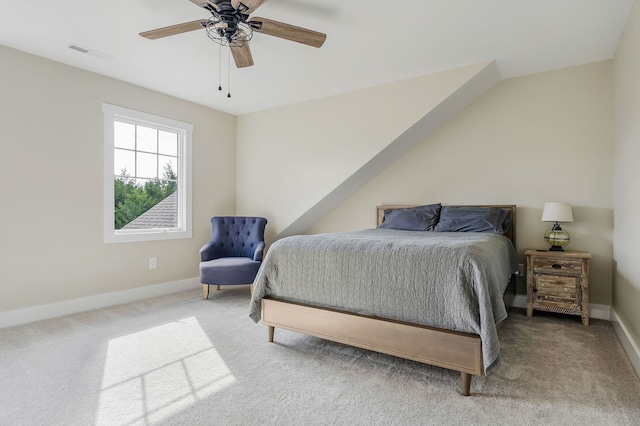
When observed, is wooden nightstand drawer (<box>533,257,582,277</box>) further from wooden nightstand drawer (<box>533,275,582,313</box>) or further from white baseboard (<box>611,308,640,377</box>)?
white baseboard (<box>611,308,640,377</box>)

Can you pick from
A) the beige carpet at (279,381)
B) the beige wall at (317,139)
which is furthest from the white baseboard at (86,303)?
the beige wall at (317,139)

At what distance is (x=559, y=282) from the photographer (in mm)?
3047

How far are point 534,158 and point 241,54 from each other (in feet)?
9.78

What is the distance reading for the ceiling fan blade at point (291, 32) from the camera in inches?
85.3

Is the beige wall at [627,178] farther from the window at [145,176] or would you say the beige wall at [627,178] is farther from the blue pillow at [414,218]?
the window at [145,176]

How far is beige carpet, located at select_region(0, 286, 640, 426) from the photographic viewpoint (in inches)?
63.7

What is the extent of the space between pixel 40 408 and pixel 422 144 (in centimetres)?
392

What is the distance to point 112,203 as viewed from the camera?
3600mm

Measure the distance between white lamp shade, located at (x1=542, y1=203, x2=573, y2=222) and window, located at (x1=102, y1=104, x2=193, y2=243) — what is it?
397 centimetres

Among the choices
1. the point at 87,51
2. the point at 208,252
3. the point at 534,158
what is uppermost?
the point at 87,51

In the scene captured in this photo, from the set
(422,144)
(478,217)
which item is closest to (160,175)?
(422,144)

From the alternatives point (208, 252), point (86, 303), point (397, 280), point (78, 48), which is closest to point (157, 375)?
point (397, 280)

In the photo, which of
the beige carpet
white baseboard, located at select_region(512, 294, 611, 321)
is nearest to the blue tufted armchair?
the beige carpet

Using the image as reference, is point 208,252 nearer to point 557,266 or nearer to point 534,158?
point 557,266
